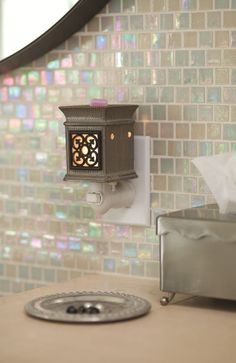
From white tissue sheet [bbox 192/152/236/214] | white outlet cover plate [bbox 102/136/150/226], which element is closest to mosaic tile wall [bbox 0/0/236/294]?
white outlet cover plate [bbox 102/136/150/226]

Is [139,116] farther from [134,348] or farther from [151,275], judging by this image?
[134,348]

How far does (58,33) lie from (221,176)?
1.97ft

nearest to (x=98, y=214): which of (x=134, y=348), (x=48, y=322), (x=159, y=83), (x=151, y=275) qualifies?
(x=151, y=275)

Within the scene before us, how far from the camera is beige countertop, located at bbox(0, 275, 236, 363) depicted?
1.56 meters

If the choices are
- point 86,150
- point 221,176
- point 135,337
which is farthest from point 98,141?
point 135,337

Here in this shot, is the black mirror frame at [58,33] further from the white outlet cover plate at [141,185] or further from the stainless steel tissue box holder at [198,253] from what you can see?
the stainless steel tissue box holder at [198,253]

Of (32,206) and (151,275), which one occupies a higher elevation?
(32,206)

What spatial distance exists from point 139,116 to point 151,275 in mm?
394

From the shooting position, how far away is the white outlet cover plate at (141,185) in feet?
7.11

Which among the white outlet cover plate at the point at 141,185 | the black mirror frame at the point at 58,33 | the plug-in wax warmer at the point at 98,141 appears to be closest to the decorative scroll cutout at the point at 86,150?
the plug-in wax warmer at the point at 98,141

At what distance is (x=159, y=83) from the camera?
2137 mm

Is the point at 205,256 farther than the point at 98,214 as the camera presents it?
No

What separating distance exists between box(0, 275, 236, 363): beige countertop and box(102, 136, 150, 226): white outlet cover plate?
0.27 metres

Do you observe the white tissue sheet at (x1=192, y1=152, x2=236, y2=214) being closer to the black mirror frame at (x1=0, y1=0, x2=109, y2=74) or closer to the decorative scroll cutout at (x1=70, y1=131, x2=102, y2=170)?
the decorative scroll cutout at (x1=70, y1=131, x2=102, y2=170)
